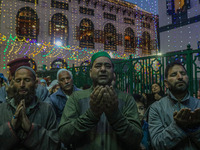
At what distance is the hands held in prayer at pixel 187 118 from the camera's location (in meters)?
1.89

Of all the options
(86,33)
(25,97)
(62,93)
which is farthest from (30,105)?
(86,33)

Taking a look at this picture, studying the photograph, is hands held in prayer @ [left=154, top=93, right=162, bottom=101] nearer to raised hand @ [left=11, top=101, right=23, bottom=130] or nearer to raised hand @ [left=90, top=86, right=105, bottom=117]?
raised hand @ [left=90, top=86, right=105, bottom=117]

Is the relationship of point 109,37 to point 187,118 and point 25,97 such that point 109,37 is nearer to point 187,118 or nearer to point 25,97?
point 25,97

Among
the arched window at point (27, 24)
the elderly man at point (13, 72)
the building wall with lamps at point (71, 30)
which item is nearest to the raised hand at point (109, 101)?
the elderly man at point (13, 72)

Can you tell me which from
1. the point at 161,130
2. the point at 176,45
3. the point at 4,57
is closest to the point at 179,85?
the point at 161,130

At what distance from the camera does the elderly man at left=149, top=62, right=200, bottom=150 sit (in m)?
1.96

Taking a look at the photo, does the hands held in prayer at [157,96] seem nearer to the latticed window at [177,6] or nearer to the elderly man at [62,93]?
the elderly man at [62,93]

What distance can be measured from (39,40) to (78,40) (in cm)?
412

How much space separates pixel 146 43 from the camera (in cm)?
2431

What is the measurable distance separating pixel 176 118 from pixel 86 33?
60.8 ft

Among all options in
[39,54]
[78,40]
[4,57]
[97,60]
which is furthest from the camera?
[78,40]

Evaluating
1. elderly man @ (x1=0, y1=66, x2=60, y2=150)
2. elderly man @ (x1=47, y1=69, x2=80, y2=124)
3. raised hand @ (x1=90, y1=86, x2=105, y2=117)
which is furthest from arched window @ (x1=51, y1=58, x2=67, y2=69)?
raised hand @ (x1=90, y1=86, x2=105, y2=117)

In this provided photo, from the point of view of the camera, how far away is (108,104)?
1685 mm

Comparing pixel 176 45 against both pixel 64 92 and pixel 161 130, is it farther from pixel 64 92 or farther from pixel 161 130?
pixel 161 130
